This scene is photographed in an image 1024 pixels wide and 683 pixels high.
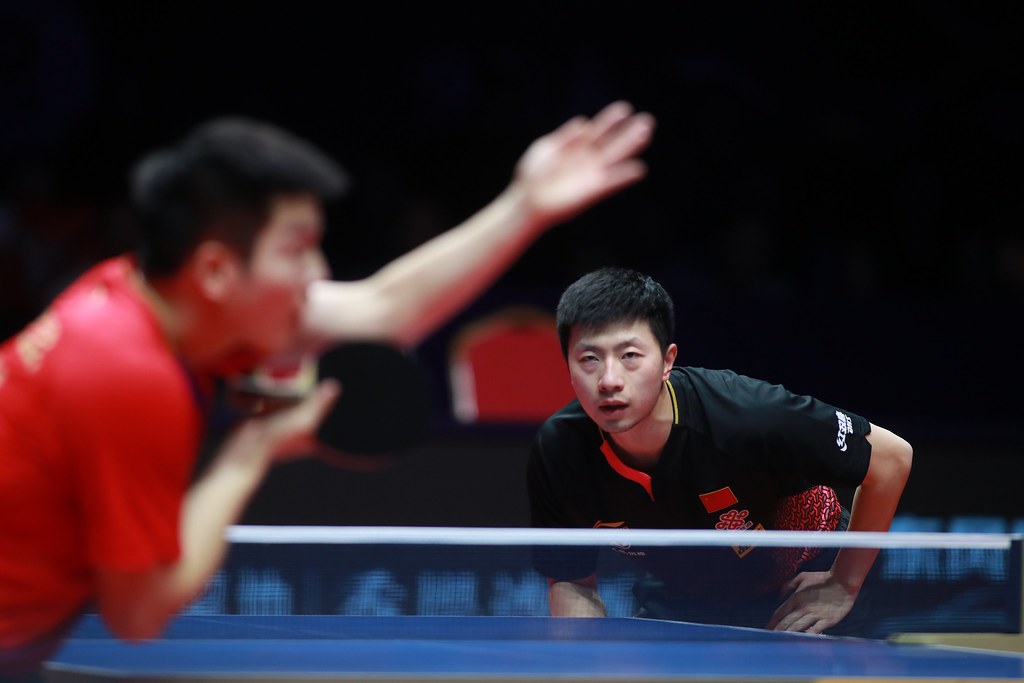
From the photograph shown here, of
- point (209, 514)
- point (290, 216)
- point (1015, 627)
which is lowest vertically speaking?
point (1015, 627)

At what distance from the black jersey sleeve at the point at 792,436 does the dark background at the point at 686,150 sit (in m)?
3.36

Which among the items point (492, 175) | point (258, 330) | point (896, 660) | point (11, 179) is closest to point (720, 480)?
point (896, 660)

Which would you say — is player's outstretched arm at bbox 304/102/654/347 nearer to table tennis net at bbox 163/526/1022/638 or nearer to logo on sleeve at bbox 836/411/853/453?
table tennis net at bbox 163/526/1022/638

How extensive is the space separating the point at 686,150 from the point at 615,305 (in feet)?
19.2

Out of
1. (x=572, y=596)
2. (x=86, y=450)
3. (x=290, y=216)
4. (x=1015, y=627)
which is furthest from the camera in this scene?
(x=572, y=596)

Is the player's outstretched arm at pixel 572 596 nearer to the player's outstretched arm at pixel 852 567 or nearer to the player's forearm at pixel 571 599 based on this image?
the player's forearm at pixel 571 599

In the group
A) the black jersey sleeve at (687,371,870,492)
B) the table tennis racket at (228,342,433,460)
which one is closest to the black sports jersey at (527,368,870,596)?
the black jersey sleeve at (687,371,870,492)

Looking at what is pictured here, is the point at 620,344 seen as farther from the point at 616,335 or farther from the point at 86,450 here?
the point at 86,450

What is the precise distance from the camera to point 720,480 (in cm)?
417

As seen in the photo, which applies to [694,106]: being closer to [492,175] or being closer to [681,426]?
[492,175]

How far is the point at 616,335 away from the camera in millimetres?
4023

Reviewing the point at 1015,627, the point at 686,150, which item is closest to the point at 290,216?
the point at 1015,627

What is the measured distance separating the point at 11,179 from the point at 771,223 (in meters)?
4.62

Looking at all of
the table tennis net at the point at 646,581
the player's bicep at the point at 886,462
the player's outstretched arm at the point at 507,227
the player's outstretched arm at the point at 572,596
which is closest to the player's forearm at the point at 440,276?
the player's outstretched arm at the point at 507,227
